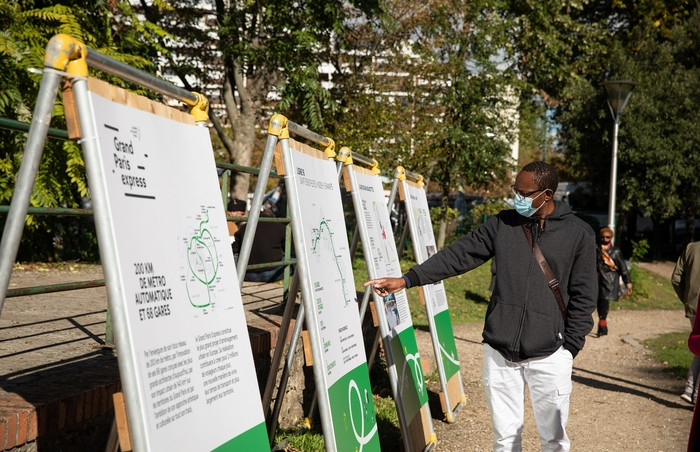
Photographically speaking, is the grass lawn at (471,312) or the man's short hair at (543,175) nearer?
the man's short hair at (543,175)

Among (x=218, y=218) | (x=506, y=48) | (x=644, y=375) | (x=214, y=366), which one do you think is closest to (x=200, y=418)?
(x=214, y=366)

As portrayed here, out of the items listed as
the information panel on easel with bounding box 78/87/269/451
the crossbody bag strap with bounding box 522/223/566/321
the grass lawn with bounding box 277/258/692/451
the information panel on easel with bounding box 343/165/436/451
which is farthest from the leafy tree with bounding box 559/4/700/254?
the information panel on easel with bounding box 78/87/269/451

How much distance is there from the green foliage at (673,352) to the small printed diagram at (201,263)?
876 centimetres

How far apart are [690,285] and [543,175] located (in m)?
4.42

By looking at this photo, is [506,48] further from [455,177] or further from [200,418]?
[200,418]

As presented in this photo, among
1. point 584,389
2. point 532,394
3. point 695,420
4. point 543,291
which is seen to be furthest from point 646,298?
point 695,420

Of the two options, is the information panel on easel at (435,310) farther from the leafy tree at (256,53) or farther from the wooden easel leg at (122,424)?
the leafy tree at (256,53)

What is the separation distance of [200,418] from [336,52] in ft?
61.3

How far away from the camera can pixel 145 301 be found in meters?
2.42

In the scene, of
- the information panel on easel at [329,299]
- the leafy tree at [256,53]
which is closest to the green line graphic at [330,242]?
the information panel on easel at [329,299]

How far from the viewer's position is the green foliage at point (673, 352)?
1071 cm

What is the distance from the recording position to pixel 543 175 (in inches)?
184

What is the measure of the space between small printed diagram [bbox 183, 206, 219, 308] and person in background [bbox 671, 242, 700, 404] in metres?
6.58

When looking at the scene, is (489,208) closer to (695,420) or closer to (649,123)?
(649,123)
